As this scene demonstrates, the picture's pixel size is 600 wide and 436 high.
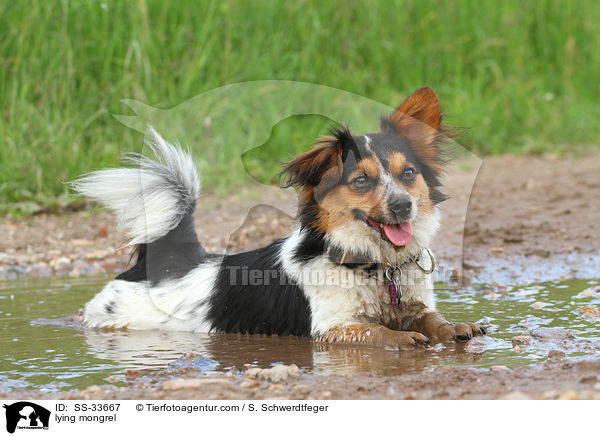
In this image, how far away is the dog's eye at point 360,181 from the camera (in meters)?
4.32

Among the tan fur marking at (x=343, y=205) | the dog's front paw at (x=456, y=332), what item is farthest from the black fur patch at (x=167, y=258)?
the dog's front paw at (x=456, y=332)

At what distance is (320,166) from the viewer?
4.45m

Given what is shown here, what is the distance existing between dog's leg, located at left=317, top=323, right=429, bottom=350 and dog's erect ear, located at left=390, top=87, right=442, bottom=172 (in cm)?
110

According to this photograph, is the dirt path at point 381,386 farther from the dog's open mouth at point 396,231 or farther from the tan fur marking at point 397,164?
the tan fur marking at point 397,164

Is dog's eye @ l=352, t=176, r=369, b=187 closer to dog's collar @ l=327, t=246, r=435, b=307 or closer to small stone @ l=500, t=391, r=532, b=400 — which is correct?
dog's collar @ l=327, t=246, r=435, b=307

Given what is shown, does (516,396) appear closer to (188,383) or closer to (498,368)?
(498,368)

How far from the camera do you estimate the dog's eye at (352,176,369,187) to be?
4.32 m

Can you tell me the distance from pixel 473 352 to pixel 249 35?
6750 mm

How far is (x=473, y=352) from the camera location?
3.91m

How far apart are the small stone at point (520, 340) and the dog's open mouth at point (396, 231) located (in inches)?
30.5

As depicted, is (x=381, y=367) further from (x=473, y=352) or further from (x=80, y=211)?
(x=80, y=211)
